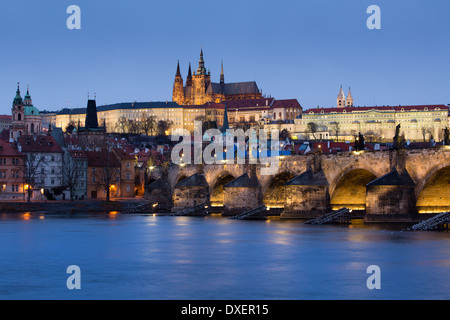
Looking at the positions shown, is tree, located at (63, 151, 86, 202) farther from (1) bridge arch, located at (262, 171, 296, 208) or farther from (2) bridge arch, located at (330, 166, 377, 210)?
(2) bridge arch, located at (330, 166, 377, 210)

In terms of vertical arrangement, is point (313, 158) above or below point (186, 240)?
above

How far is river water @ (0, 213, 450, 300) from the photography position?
26.4m

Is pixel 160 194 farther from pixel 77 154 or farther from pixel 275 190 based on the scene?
pixel 275 190

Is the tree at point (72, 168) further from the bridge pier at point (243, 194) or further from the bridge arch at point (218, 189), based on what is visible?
the bridge pier at point (243, 194)

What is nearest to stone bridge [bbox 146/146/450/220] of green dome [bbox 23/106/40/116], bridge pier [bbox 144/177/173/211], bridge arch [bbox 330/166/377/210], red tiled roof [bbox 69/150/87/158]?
bridge arch [bbox 330/166/377/210]

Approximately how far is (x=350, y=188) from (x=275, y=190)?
355 inches

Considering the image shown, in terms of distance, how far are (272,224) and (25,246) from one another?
707 inches

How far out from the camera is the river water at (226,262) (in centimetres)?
2639

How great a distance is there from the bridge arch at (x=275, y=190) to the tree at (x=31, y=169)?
23.3 metres

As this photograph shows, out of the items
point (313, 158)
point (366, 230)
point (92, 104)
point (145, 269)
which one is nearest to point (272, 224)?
point (313, 158)

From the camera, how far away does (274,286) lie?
27.4 m

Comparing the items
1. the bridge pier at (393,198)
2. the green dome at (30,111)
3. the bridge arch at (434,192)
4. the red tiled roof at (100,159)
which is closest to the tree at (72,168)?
the red tiled roof at (100,159)
